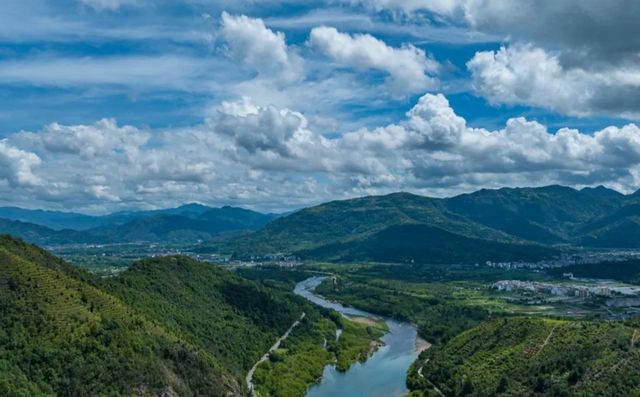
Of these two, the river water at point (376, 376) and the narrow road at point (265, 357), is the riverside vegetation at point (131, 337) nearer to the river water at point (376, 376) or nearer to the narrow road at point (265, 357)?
the narrow road at point (265, 357)

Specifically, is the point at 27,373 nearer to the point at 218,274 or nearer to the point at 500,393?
the point at 500,393

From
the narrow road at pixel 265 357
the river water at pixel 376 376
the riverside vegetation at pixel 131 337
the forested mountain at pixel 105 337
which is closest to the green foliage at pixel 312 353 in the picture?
the riverside vegetation at pixel 131 337

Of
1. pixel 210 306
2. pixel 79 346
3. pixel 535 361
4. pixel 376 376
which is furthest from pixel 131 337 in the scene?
pixel 535 361

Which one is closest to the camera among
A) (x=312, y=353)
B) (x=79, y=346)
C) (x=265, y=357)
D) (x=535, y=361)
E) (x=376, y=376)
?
(x=79, y=346)

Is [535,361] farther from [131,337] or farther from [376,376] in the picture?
[131,337]

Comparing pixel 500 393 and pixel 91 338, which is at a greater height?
pixel 91 338

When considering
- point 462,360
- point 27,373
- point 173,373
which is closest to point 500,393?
point 462,360

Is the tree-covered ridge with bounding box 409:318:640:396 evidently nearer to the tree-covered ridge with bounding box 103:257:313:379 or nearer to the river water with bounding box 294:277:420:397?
the river water with bounding box 294:277:420:397
